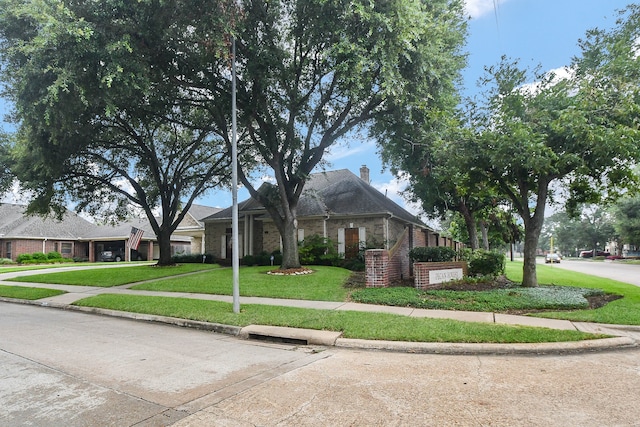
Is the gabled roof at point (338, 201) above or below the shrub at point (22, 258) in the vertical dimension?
above

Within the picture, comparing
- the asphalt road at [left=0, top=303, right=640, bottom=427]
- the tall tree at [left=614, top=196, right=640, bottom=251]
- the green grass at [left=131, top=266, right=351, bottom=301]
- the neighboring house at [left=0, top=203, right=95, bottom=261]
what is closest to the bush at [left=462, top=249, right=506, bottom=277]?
the green grass at [left=131, top=266, right=351, bottom=301]

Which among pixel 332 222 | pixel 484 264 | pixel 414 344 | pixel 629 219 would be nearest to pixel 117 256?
pixel 332 222

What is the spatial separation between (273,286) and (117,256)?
3296 centimetres

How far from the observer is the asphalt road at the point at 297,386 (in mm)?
3859

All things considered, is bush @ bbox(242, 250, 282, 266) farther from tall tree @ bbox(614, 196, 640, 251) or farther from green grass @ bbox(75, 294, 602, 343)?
tall tree @ bbox(614, 196, 640, 251)

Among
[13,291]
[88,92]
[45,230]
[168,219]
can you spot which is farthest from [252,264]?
[45,230]

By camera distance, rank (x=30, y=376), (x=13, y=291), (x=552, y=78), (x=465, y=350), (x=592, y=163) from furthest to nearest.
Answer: (x=13, y=291) → (x=552, y=78) → (x=592, y=163) → (x=465, y=350) → (x=30, y=376)

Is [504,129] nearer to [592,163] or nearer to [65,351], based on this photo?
[592,163]

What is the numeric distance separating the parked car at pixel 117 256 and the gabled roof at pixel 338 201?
17672mm

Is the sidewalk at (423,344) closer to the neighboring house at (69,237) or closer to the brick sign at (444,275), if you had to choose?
the brick sign at (444,275)

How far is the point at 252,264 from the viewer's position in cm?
2395

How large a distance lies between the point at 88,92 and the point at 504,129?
13.7 metres

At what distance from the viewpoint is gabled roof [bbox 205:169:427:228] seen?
75.3ft

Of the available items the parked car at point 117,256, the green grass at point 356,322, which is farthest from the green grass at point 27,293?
the parked car at point 117,256
